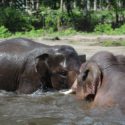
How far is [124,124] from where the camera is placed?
5.89 m

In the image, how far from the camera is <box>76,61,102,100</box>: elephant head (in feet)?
19.0

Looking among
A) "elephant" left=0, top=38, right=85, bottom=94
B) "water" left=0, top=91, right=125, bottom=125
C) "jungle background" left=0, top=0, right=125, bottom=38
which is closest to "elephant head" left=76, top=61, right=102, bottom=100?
"water" left=0, top=91, right=125, bottom=125

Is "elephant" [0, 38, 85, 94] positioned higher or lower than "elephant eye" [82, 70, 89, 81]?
lower

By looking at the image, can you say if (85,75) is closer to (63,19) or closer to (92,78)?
(92,78)

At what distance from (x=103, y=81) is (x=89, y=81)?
0.56 feet

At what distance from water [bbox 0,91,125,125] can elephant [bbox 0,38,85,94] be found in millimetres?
273

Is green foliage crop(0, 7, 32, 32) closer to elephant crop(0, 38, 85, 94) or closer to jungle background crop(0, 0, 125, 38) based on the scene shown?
jungle background crop(0, 0, 125, 38)

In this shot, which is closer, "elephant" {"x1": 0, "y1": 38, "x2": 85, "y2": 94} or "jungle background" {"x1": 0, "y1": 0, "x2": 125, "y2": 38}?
"elephant" {"x1": 0, "y1": 38, "x2": 85, "y2": 94}

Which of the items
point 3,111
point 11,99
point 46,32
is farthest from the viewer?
point 46,32

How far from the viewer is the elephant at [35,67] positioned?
939 centimetres


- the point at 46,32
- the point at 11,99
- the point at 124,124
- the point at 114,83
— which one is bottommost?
the point at 46,32

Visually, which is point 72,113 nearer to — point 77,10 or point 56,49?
point 56,49

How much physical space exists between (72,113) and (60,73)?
238 centimetres

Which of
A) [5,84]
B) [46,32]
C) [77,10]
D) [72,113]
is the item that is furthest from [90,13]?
[72,113]
